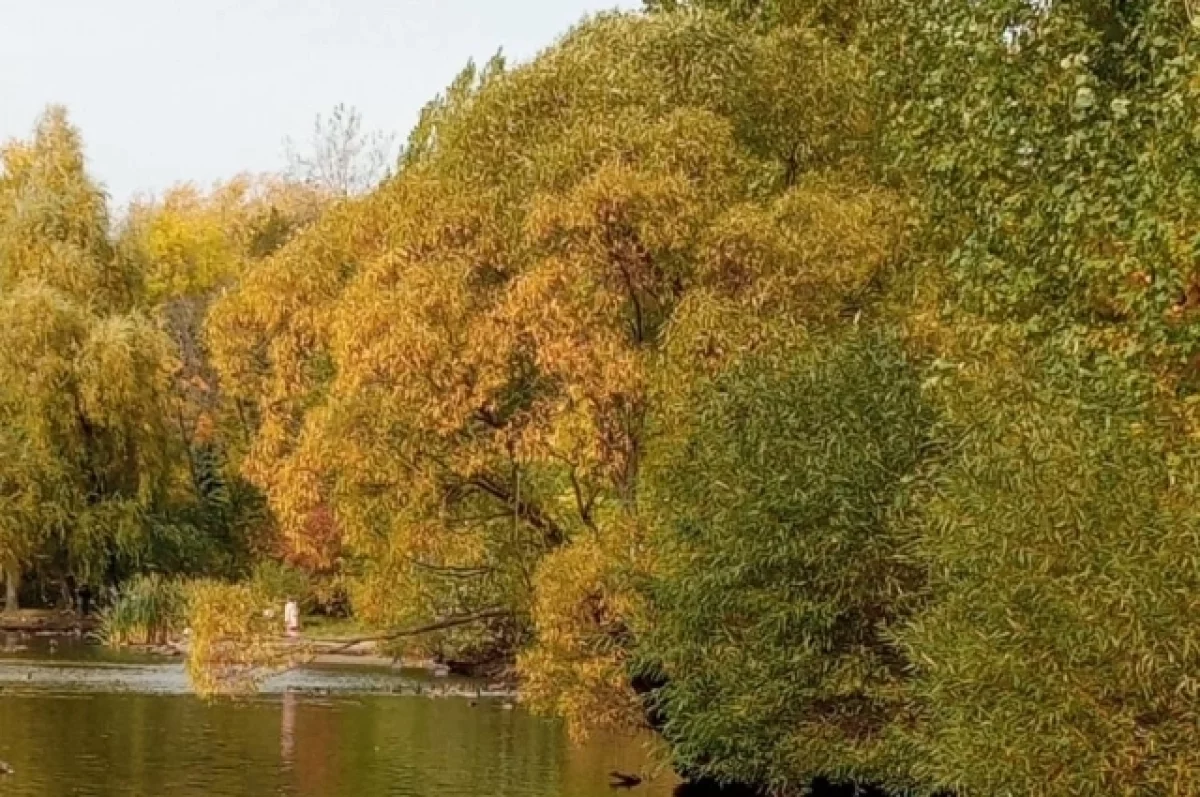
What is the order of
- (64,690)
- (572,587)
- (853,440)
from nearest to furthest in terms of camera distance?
(853,440)
(572,587)
(64,690)

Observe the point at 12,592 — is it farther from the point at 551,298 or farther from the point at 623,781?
the point at 551,298

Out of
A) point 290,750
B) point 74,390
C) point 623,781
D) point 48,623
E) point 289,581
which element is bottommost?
point 623,781

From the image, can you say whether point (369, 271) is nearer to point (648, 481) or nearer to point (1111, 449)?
point (648, 481)

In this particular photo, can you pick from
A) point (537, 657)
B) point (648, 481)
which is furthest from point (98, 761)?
point (648, 481)

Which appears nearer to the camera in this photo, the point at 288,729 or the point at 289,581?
the point at 288,729

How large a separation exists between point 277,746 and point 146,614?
60.2 feet

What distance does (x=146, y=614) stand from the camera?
43.6 meters

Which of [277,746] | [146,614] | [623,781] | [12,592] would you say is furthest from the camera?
[12,592]

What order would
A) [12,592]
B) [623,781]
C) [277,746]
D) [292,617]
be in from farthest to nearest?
[12,592] < [292,617] < [277,746] < [623,781]

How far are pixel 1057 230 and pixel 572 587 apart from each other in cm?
756

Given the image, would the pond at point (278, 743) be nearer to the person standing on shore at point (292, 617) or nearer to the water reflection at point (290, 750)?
the water reflection at point (290, 750)

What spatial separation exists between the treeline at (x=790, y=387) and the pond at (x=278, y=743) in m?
1.59

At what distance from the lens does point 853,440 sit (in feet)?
65.1

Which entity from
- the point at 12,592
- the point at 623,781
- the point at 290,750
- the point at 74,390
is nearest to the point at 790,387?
the point at 623,781
